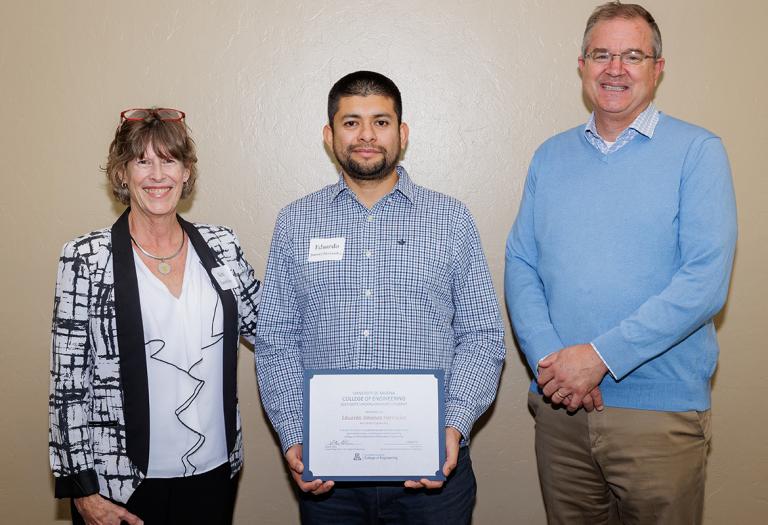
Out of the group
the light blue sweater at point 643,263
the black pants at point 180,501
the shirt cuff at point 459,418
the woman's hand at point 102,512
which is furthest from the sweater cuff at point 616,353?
the woman's hand at point 102,512

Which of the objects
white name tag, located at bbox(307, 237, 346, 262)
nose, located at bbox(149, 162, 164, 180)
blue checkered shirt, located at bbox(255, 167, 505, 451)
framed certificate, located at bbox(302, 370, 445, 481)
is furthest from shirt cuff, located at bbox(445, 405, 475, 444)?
nose, located at bbox(149, 162, 164, 180)

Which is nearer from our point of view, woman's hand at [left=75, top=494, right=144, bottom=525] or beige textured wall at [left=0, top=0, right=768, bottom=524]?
woman's hand at [left=75, top=494, right=144, bottom=525]

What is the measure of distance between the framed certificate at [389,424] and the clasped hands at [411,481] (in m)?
0.02

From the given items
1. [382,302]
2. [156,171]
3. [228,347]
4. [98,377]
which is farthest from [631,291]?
[98,377]

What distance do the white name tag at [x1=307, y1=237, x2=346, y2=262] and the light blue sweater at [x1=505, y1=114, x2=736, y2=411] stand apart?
2.27 ft

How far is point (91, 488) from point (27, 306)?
1.35m

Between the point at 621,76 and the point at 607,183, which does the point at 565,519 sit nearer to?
the point at 607,183

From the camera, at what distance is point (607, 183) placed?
7.74 ft

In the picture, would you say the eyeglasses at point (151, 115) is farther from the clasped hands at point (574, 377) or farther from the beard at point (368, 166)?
the clasped hands at point (574, 377)

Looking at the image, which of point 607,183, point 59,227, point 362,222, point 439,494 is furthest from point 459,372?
point 59,227

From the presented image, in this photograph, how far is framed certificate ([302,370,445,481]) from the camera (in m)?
2.08

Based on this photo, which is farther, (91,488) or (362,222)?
(362,222)

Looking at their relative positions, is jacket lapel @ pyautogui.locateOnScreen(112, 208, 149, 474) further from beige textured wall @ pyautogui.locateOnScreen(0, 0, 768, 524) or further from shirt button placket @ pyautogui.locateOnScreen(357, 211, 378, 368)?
beige textured wall @ pyautogui.locateOnScreen(0, 0, 768, 524)

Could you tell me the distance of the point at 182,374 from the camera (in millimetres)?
2215
